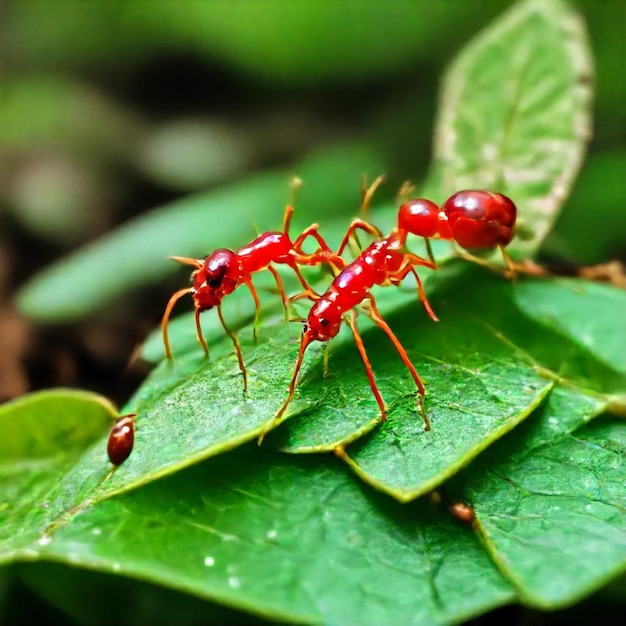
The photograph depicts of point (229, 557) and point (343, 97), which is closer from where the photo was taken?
point (229, 557)

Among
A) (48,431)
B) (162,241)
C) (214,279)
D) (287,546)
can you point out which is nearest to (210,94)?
(162,241)

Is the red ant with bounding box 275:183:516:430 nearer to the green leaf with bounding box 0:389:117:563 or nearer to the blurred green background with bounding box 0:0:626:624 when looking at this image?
the green leaf with bounding box 0:389:117:563

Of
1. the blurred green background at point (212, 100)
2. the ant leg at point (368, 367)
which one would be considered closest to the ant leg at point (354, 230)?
the ant leg at point (368, 367)

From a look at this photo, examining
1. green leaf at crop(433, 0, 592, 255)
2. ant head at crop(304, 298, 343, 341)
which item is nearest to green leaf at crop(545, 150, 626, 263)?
green leaf at crop(433, 0, 592, 255)

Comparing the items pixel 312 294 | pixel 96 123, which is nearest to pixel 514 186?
pixel 312 294

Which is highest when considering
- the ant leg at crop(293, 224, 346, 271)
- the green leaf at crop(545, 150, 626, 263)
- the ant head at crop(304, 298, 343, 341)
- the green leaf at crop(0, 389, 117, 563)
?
the ant leg at crop(293, 224, 346, 271)

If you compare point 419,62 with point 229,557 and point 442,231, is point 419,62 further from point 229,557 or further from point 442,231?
point 229,557

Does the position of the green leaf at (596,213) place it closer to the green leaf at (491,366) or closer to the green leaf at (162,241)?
the green leaf at (491,366)
